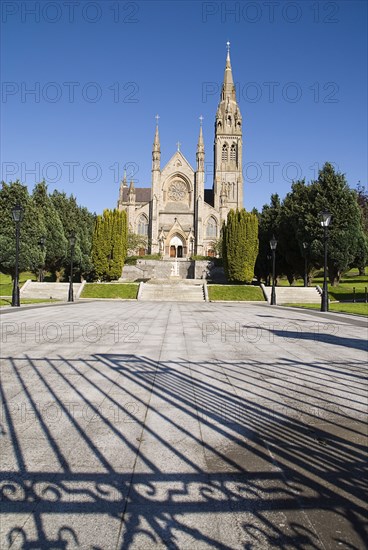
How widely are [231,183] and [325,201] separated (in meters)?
39.5

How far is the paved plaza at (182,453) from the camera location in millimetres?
2297

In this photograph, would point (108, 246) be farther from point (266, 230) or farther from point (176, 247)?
point (176, 247)

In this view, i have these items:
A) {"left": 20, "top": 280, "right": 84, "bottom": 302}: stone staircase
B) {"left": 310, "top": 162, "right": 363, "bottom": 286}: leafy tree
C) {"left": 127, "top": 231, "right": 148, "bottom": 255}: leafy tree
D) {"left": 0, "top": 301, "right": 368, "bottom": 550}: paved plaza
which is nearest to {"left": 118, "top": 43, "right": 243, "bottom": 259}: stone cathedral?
{"left": 127, "top": 231, "right": 148, "bottom": 255}: leafy tree

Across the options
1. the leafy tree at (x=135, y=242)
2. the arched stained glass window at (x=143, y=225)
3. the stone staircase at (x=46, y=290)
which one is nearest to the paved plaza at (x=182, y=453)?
the stone staircase at (x=46, y=290)

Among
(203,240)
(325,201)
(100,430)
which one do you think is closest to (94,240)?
(325,201)

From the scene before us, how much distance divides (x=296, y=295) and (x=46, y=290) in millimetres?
21543

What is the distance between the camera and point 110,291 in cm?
3456

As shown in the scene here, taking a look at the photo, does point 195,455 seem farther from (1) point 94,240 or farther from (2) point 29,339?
(1) point 94,240

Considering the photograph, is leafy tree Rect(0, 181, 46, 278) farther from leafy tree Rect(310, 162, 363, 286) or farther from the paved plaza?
the paved plaza

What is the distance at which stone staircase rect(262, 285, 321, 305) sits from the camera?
31.6m

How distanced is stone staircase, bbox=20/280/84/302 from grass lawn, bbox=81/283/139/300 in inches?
31.6

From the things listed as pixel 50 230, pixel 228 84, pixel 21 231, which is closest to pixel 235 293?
pixel 21 231

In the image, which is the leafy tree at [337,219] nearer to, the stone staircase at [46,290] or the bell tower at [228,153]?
the stone staircase at [46,290]

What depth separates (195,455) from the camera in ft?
10.7
